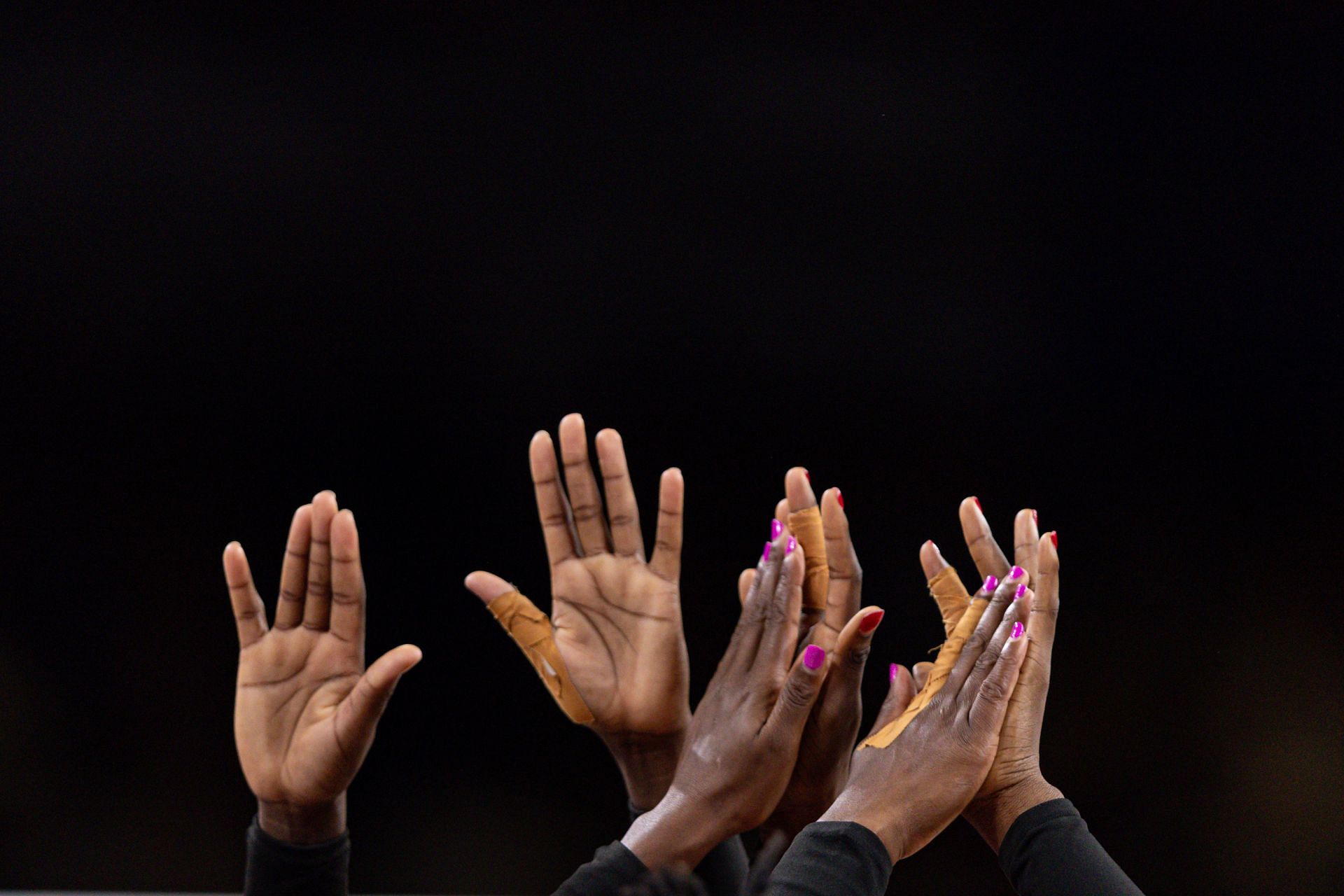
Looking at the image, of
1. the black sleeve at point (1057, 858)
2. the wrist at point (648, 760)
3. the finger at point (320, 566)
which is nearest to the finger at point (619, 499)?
the wrist at point (648, 760)

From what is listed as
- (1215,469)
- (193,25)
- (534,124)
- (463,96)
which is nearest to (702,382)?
(534,124)

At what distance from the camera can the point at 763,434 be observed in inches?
75.1

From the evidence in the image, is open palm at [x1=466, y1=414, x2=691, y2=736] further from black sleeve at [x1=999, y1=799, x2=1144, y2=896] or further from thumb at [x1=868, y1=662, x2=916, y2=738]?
black sleeve at [x1=999, y1=799, x2=1144, y2=896]

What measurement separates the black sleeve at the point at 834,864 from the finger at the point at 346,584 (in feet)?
2.14

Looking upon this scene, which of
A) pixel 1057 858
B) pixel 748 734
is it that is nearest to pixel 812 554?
pixel 748 734

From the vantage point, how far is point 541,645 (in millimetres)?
1438

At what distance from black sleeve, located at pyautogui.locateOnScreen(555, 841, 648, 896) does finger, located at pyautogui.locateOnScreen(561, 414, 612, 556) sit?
1.34 feet

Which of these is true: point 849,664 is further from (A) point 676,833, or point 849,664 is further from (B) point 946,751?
(A) point 676,833

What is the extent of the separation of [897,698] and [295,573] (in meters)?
0.86

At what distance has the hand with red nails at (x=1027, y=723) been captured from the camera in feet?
4.57

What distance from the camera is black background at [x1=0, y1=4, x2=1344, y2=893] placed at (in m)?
1.86

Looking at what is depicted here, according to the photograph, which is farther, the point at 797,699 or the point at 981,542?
the point at 981,542

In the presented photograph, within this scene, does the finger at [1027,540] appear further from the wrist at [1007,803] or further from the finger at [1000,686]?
the wrist at [1007,803]

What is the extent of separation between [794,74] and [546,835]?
1.46 m
